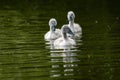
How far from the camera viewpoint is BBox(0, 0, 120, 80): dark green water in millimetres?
15615

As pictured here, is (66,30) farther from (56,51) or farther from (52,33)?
(56,51)

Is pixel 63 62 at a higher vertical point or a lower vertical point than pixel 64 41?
lower

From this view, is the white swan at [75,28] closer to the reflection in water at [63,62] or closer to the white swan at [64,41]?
the white swan at [64,41]

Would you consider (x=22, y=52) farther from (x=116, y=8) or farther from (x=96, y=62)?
(x=116, y=8)

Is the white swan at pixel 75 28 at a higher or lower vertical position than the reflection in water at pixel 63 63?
higher

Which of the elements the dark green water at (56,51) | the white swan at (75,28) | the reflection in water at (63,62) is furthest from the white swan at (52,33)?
the reflection in water at (63,62)

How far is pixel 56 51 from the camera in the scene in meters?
18.7

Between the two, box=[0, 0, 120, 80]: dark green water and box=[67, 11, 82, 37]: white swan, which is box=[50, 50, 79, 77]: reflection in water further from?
box=[67, 11, 82, 37]: white swan

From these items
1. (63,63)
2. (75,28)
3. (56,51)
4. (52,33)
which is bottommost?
(63,63)

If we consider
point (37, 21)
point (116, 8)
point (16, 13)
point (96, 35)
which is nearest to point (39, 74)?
point (96, 35)

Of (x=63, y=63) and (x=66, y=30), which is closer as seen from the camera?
(x=63, y=63)

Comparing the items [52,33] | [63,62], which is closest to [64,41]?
[52,33]

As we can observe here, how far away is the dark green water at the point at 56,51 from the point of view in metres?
15.6

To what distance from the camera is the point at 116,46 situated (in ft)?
61.6
